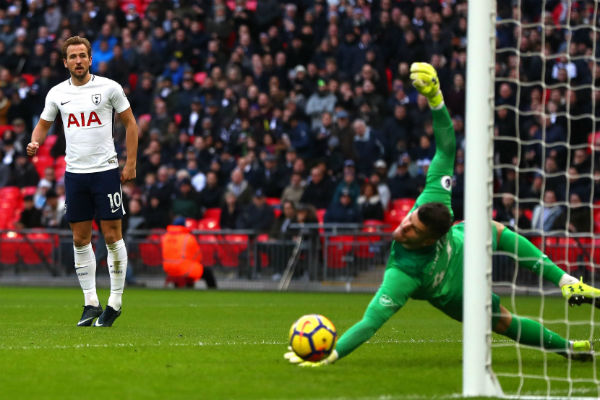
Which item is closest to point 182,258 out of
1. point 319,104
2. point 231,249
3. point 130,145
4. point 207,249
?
point 207,249

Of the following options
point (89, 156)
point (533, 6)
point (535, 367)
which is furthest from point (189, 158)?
point (535, 367)

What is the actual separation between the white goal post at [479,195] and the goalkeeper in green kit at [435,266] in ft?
2.13

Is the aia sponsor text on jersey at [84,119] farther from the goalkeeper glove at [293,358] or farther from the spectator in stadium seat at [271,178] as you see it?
the spectator in stadium seat at [271,178]

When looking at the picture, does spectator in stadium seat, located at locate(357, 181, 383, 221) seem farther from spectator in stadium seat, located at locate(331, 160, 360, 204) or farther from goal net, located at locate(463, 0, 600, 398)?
goal net, located at locate(463, 0, 600, 398)

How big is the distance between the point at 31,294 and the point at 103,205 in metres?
7.25

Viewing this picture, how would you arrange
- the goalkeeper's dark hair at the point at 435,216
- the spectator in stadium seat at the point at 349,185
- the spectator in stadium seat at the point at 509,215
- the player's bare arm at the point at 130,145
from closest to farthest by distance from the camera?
the goalkeeper's dark hair at the point at 435,216
the player's bare arm at the point at 130,145
the spectator in stadium seat at the point at 509,215
the spectator in stadium seat at the point at 349,185

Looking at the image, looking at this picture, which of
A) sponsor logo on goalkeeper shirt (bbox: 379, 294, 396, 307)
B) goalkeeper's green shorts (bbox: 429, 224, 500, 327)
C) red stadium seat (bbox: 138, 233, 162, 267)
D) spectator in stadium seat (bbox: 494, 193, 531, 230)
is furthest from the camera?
red stadium seat (bbox: 138, 233, 162, 267)

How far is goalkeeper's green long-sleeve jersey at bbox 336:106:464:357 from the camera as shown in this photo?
6.80m

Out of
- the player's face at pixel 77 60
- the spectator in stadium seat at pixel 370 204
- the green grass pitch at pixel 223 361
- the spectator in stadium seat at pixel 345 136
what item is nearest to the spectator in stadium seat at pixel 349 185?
the spectator in stadium seat at pixel 370 204

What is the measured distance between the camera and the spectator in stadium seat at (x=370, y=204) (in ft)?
62.7

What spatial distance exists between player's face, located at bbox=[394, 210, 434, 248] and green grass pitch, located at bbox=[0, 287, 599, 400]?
0.81m

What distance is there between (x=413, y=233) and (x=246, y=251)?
41.2 feet

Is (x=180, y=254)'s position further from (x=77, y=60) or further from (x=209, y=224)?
(x=77, y=60)

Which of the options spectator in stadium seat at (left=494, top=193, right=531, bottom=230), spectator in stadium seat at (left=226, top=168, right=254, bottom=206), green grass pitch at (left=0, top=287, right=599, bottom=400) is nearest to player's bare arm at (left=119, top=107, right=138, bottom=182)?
green grass pitch at (left=0, top=287, right=599, bottom=400)
